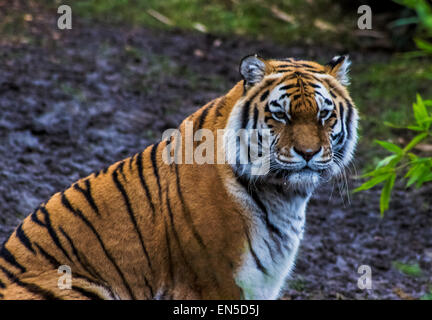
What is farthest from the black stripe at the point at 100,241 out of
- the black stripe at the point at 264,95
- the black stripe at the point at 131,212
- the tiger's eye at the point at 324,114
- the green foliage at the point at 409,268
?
the green foliage at the point at 409,268

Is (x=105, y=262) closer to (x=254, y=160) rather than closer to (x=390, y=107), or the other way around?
(x=254, y=160)

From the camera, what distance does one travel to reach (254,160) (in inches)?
93.7

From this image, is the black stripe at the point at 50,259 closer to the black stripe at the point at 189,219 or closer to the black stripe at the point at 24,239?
Answer: the black stripe at the point at 24,239

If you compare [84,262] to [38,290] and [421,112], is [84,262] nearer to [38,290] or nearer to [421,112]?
[38,290]

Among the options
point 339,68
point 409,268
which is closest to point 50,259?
point 339,68

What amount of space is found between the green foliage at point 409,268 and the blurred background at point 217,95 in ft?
0.04

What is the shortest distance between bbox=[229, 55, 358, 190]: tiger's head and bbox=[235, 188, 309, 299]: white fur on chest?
0.33 ft

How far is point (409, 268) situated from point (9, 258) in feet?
8.88

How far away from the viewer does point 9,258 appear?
229cm

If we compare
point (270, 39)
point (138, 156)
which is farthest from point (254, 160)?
point (270, 39)

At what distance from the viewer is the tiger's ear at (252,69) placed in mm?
2375

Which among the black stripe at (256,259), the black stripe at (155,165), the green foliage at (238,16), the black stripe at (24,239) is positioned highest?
the green foliage at (238,16)

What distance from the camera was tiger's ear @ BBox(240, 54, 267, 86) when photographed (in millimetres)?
2375

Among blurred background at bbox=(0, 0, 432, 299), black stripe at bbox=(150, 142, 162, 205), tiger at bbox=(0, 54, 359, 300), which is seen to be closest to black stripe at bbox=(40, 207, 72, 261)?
tiger at bbox=(0, 54, 359, 300)
